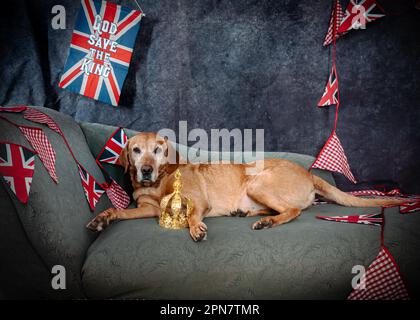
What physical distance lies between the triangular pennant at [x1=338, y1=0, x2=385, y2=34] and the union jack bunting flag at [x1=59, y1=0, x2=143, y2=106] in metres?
2.14

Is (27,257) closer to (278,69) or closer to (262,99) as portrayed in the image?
(262,99)

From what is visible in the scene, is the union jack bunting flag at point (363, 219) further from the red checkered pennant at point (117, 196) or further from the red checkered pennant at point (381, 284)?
the red checkered pennant at point (117, 196)

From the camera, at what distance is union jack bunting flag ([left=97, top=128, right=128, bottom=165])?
278cm

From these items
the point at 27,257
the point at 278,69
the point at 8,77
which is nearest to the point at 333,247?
the point at 27,257

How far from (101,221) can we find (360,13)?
314 cm

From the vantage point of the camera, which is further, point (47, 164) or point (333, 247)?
point (47, 164)

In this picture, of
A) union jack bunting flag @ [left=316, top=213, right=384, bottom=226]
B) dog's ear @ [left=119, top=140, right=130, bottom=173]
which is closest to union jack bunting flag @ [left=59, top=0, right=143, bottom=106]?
dog's ear @ [left=119, top=140, right=130, bottom=173]

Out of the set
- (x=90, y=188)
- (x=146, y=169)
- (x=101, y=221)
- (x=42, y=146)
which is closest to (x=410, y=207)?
(x=146, y=169)

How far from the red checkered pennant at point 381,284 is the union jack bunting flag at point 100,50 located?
2859 millimetres

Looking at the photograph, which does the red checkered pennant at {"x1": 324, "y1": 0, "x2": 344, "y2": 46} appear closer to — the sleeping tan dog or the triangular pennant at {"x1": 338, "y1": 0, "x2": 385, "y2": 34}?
the triangular pennant at {"x1": 338, "y1": 0, "x2": 385, "y2": 34}

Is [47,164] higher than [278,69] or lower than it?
lower

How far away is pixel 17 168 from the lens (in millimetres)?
1791
